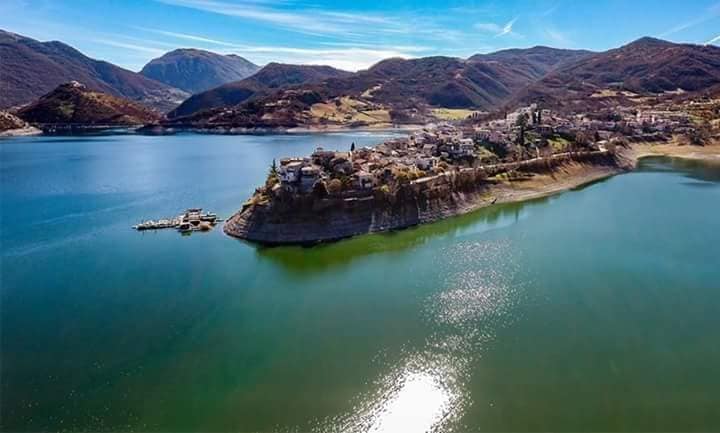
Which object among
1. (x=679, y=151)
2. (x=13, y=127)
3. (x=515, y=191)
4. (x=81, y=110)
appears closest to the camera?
(x=515, y=191)

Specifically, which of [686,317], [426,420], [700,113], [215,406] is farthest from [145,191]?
[700,113]

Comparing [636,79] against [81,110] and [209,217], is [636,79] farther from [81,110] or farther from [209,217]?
[81,110]

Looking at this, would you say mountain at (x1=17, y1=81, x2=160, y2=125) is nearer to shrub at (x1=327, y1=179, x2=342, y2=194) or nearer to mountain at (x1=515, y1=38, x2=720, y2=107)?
mountain at (x1=515, y1=38, x2=720, y2=107)

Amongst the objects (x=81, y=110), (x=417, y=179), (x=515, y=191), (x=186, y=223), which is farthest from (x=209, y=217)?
(x=81, y=110)

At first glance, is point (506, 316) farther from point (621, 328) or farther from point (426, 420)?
point (426, 420)

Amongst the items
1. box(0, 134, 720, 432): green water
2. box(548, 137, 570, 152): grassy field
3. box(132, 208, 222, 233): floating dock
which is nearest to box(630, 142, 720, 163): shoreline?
box(548, 137, 570, 152): grassy field
